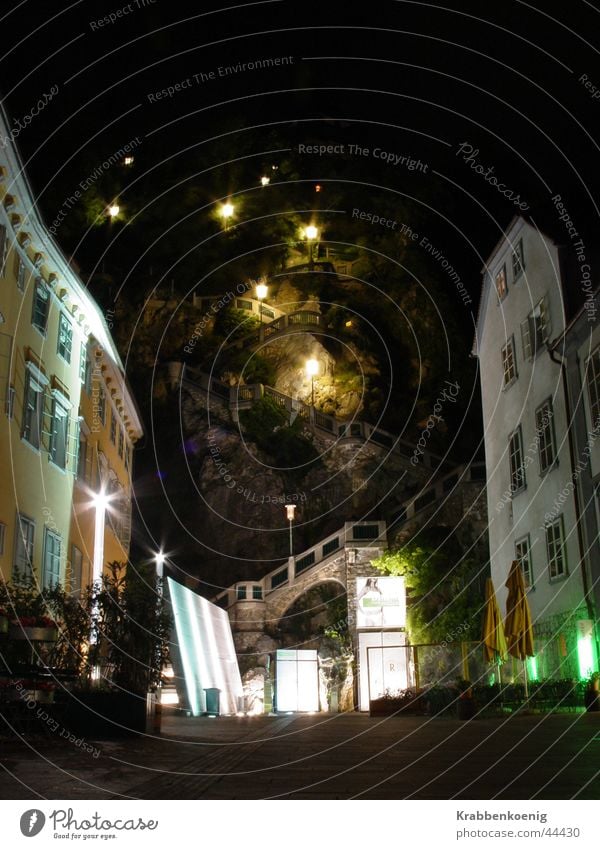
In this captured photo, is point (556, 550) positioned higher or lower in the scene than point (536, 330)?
lower

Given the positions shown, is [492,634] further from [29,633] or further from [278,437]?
[278,437]

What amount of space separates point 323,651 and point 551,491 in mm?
18540

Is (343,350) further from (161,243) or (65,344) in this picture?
(65,344)

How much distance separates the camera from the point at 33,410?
19125 millimetres

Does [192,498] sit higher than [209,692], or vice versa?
[192,498]

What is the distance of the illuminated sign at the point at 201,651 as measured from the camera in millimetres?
21703

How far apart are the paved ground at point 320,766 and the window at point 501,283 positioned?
15.4 meters

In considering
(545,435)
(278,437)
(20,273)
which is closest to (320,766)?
(20,273)

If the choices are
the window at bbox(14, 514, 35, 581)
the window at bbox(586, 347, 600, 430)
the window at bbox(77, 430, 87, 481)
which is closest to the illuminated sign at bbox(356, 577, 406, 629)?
the window at bbox(77, 430, 87, 481)

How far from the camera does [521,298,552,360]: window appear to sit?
74.7 feet

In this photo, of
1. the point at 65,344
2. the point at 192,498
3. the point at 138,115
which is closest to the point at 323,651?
the point at 192,498

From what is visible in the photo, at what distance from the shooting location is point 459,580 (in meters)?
34.2

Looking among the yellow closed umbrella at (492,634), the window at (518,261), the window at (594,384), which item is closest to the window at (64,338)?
the yellow closed umbrella at (492,634)

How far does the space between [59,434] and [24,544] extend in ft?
13.0
